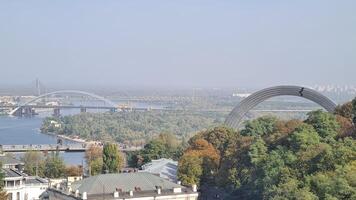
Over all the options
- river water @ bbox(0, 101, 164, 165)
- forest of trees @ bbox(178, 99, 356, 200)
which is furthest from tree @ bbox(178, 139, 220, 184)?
river water @ bbox(0, 101, 164, 165)

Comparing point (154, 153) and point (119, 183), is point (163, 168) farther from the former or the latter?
point (119, 183)

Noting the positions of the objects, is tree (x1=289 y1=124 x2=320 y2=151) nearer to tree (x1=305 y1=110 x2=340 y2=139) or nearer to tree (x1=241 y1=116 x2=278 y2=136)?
tree (x1=305 y1=110 x2=340 y2=139)

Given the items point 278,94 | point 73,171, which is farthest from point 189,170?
point 278,94

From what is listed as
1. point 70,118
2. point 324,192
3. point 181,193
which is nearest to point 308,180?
point 324,192

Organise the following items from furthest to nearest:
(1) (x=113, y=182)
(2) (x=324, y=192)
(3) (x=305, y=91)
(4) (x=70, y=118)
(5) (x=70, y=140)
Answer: (4) (x=70, y=118) < (5) (x=70, y=140) < (3) (x=305, y=91) < (1) (x=113, y=182) < (2) (x=324, y=192)

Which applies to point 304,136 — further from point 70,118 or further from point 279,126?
point 70,118

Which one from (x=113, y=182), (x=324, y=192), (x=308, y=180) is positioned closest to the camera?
(x=324, y=192)
